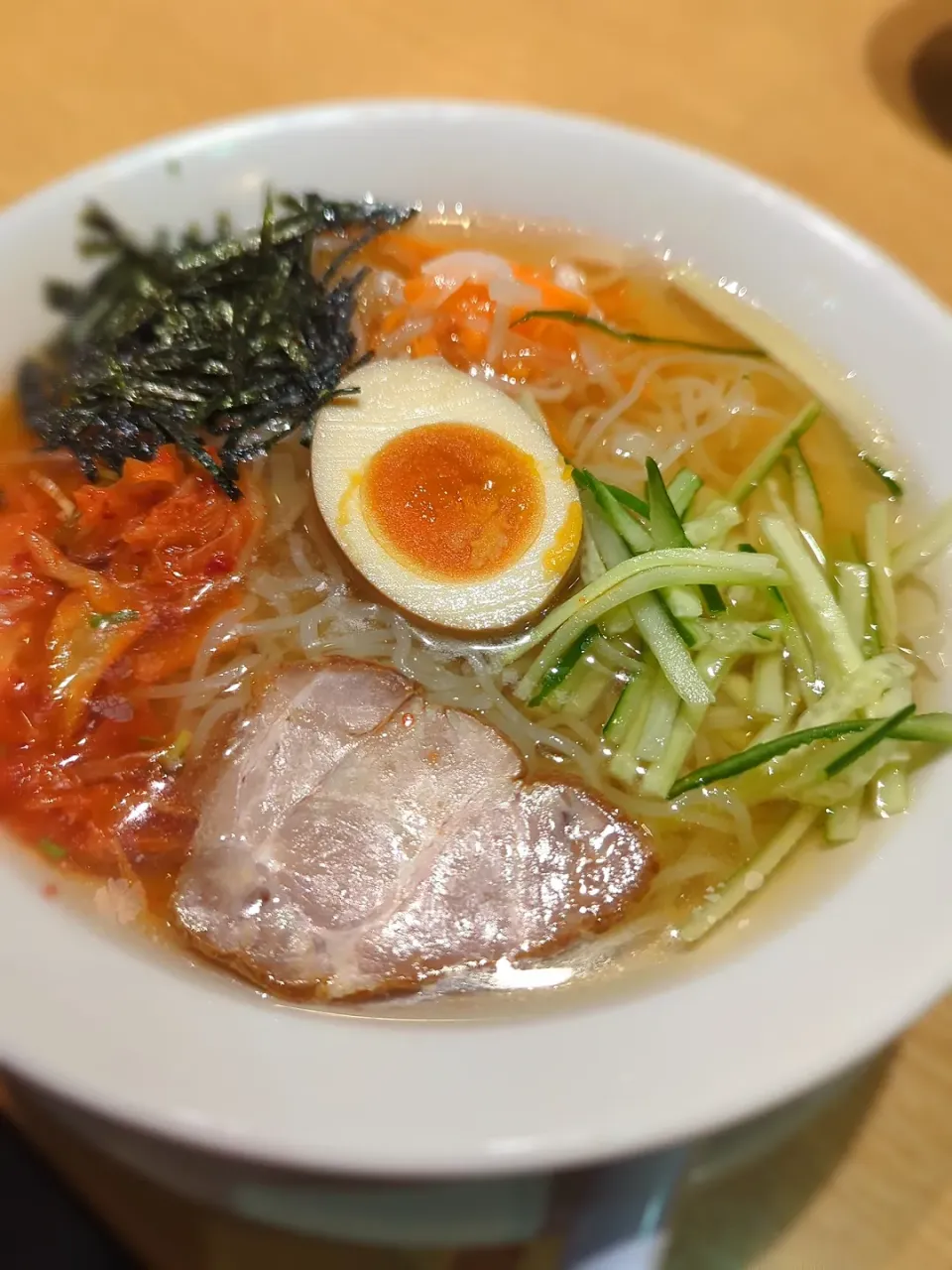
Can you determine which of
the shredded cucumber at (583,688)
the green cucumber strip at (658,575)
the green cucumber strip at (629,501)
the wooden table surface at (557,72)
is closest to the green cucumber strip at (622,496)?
the green cucumber strip at (629,501)

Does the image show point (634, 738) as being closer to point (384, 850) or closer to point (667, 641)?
point (667, 641)

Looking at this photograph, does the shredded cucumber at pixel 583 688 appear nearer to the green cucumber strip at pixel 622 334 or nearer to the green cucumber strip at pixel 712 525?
the green cucumber strip at pixel 712 525

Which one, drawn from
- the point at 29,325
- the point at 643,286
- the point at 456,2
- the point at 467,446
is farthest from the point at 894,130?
the point at 29,325

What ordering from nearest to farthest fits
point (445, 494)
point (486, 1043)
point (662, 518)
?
point (486, 1043), point (662, 518), point (445, 494)

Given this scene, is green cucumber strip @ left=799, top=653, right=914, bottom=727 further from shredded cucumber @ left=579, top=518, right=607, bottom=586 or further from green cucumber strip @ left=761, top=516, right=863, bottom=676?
shredded cucumber @ left=579, top=518, right=607, bottom=586

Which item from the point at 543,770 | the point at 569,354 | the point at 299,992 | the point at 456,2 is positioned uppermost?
the point at 456,2

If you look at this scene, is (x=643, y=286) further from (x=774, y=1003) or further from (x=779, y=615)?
(x=774, y=1003)

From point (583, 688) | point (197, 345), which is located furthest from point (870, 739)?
point (197, 345)
